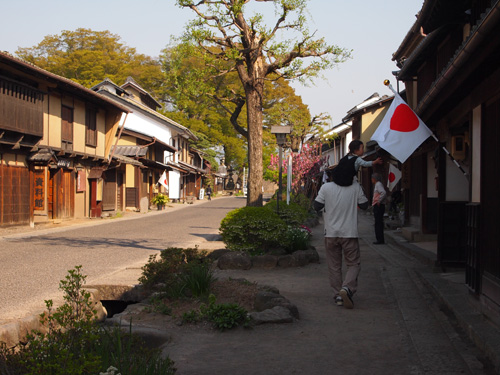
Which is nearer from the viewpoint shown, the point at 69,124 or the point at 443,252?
the point at 443,252

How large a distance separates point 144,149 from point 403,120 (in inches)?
1105

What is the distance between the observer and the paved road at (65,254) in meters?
7.81

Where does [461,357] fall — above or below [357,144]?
below

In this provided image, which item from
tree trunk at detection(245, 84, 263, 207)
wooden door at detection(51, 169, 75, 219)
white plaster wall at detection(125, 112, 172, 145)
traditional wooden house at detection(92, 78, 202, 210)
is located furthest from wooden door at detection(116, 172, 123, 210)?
tree trunk at detection(245, 84, 263, 207)

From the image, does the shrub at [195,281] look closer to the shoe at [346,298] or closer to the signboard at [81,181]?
the shoe at [346,298]

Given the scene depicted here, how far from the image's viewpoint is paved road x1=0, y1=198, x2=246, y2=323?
7809 mm

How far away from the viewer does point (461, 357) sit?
16.0ft

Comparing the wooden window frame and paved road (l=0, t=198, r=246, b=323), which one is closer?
paved road (l=0, t=198, r=246, b=323)

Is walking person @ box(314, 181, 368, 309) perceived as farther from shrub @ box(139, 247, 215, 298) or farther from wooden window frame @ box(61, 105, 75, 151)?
wooden window frame @ box(61, 105, 75, 151)

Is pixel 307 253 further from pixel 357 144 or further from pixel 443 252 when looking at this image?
pixel 357 144

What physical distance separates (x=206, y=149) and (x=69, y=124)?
41.4 metres

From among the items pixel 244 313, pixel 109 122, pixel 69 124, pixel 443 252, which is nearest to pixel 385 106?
pixel 109 122

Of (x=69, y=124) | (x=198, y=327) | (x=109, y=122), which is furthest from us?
(x=109, y=122)

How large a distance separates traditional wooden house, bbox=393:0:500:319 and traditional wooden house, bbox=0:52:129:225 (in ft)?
44.8
